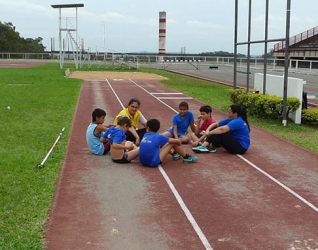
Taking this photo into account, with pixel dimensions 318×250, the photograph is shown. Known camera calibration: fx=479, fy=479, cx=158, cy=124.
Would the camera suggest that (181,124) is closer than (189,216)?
No

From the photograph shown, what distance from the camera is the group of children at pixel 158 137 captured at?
812 centimetres

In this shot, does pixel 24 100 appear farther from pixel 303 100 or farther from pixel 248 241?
pixel 248 241

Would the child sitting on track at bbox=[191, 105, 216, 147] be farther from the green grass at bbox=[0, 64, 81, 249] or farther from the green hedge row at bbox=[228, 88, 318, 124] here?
the green hedge row at bbox=[228, 88, 318, 124]

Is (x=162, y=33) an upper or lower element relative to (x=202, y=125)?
upper

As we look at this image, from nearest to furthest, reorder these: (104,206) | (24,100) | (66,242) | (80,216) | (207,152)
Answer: (66,242) → (80,216) → (104,206) → (207,152) → (24,100)

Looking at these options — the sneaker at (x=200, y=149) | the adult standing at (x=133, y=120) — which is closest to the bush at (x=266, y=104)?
the sneaker at (x=200, y=149)

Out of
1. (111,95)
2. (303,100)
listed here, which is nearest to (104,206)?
(303,100)

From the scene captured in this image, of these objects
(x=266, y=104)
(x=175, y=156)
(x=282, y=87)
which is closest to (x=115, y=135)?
(x=175, y=156)

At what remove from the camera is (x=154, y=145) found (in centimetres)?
803

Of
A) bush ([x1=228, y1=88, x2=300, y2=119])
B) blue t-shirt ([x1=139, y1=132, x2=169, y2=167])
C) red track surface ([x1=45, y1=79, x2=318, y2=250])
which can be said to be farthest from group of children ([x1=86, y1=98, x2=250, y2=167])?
bush ([x1=228, y1=88, x2=300, y2=119])

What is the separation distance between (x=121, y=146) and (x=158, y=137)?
740 mm

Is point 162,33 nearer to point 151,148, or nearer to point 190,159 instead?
point 190,159

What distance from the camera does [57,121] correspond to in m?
13.3

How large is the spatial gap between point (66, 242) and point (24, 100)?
14.1 meters
